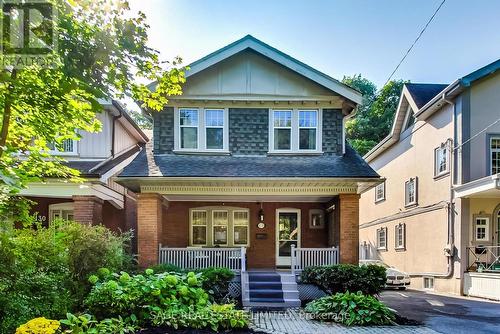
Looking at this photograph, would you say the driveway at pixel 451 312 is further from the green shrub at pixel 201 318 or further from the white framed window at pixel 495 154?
the white framed window at pixel 495 154

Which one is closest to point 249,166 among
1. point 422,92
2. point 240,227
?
point 240,227

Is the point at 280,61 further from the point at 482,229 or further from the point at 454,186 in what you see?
the point at 482,229

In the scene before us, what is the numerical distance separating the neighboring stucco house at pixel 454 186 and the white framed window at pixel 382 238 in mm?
2693

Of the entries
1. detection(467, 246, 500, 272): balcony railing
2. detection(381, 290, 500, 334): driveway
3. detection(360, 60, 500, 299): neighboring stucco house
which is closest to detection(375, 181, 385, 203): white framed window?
detection(360, 60, 500, 299): neighboring stucco house

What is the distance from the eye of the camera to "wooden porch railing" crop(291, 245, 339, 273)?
12391mm

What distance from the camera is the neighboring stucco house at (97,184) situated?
12.8 meters

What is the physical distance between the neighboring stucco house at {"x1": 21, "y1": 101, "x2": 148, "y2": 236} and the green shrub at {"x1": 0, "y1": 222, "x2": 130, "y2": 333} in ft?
10.7

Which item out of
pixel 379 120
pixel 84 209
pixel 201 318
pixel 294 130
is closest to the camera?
pixel 201 318

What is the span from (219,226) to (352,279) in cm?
594

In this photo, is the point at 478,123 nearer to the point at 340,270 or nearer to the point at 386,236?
the point at 340,270

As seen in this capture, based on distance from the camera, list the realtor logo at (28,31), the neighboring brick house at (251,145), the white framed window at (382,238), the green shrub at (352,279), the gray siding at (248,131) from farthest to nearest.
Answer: the white framed window at (382,238) → the gray siding at (248,131) → the neighboring brick house at (251,145) → the green shrub at (352,279) → the realtor logo at (28,31)

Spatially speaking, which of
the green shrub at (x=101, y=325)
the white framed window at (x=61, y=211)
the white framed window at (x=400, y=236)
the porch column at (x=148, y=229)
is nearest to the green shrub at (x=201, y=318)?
the green shrub at (x=101, y=325)

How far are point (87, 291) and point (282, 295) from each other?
541 centimetres

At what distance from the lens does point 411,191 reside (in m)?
19.8
